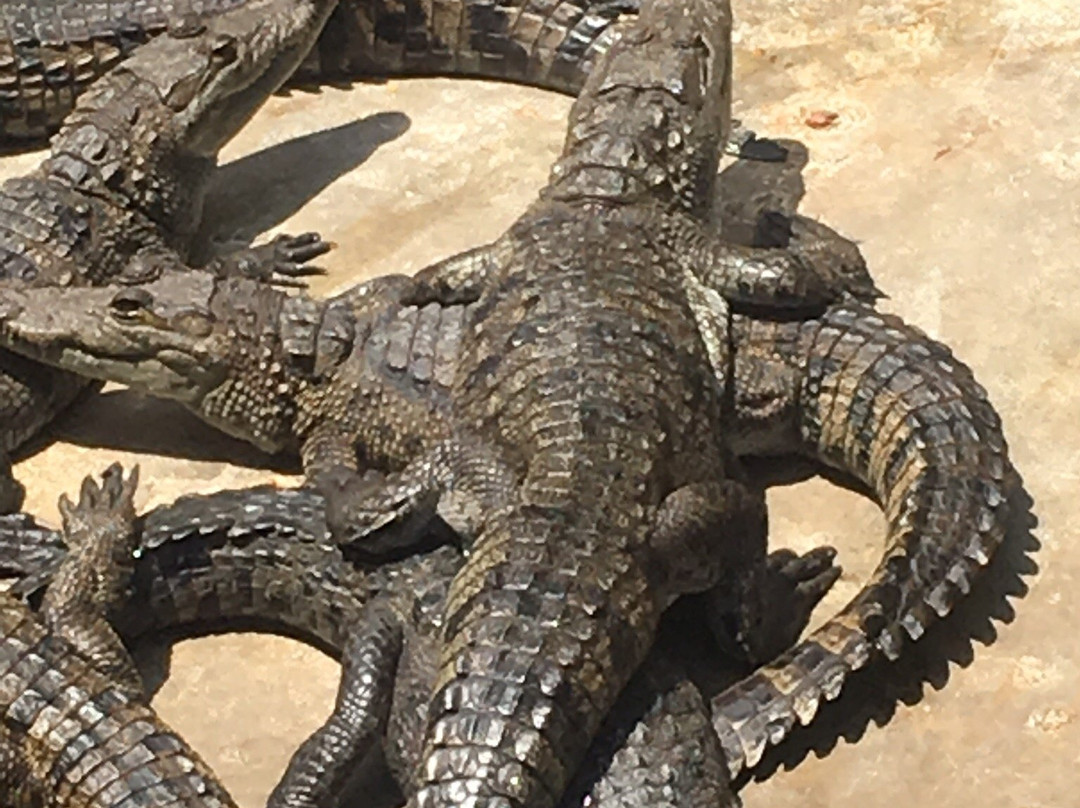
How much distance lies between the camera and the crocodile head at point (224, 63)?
20.0 ft

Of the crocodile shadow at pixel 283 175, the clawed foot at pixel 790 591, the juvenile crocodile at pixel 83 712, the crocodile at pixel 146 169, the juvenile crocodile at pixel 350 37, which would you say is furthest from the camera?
the juvenile crocodile at pixel 350 37

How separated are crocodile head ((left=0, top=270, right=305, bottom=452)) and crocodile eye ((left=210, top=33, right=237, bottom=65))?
1.16 metres

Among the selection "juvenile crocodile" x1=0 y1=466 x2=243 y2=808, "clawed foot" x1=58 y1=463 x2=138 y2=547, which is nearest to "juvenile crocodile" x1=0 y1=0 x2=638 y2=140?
"clawed foot" x1=58 y1=463 x2=138 y2=547

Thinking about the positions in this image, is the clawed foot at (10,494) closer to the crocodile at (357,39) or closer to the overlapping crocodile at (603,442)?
the overlapping crocodile at (603,442)

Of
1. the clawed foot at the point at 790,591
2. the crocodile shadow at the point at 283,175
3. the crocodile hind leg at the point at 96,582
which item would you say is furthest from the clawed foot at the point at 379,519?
the crocodile shadow at the point at 283,175

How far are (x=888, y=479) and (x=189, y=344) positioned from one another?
1.85 meters

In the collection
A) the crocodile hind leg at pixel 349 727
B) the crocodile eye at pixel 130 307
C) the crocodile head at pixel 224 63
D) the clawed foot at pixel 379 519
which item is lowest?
the crocodile hind leg at pixel 349 727

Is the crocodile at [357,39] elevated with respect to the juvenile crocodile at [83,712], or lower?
elevated

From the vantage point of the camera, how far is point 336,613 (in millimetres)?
4641

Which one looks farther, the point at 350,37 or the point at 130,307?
the point at 350,37

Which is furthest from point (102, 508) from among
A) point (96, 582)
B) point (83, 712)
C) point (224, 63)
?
point (224, 63)

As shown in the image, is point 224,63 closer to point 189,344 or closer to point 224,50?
point 224,50

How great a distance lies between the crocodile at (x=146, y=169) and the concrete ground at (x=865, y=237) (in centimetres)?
17

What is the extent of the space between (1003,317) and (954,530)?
110cm
